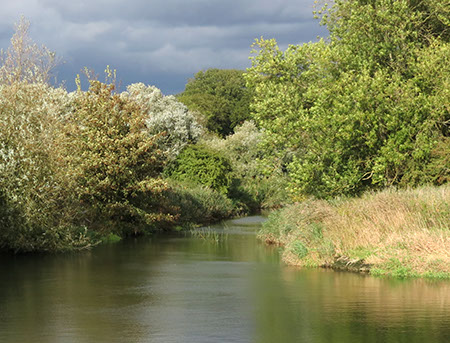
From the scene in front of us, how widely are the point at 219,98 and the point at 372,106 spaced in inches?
2721

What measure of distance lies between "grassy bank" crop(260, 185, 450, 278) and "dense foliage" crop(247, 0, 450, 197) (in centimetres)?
347

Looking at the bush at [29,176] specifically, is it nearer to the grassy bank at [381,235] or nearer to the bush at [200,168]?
the grassy bank at [381,235]

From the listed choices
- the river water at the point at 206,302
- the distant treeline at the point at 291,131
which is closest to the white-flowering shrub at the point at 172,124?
the distant treeline at the point at 291,131

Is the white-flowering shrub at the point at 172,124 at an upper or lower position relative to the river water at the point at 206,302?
upper

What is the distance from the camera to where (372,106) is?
93.8 ft

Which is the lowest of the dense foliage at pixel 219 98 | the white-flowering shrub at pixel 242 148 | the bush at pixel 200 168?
the bush at pixel 200 168

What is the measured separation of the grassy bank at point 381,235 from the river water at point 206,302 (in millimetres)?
853

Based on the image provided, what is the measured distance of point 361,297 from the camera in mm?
17266

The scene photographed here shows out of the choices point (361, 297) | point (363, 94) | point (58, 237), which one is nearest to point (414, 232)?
point (361, 297)

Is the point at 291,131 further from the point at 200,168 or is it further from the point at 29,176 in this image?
the point at 200,168

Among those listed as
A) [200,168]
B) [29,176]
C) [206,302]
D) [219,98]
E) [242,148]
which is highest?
[219,98]

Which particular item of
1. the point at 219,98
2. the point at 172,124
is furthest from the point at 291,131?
the point at 219,98

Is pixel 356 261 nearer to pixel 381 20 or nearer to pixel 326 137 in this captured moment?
pixel 326 137

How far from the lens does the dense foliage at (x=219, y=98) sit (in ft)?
303
